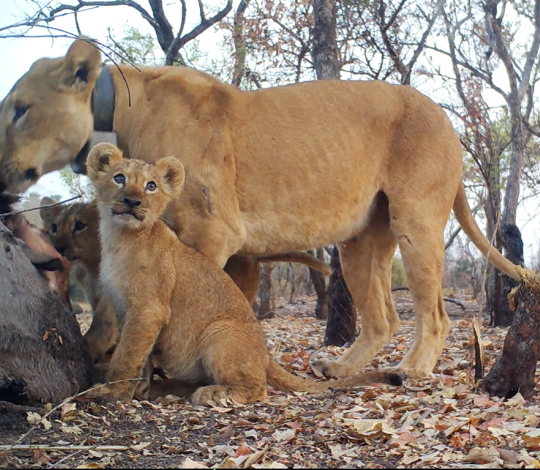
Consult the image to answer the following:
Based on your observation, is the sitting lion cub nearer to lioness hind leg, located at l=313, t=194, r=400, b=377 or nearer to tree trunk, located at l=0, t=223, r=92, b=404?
tree trunk, located at l=0, t=223, r=92, b=404

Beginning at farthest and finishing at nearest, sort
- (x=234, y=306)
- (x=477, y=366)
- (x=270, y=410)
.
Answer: (x=477, y=366), (x=234, y=306), (x=270, y=410)

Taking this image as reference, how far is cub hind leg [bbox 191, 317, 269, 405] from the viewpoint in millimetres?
4266

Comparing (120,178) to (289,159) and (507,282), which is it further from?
(507,282)

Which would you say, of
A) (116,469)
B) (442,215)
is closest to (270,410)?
(116,469)

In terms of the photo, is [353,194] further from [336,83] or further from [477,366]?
[477,366]

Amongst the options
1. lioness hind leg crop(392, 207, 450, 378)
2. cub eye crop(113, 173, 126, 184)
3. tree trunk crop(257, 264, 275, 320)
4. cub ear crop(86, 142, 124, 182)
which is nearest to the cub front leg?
cub eye crop(113, 173, 126, 184)

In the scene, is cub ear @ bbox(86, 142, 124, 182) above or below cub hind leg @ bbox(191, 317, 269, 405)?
above

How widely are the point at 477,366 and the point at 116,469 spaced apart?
2710 millimetres

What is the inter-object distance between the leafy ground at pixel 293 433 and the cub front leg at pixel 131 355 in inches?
4.2

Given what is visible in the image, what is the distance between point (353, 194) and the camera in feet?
19.1

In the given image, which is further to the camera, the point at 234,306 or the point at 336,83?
the point at 336,83

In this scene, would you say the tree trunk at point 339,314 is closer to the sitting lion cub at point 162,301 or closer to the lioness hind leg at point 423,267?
the lioness hind leg at point 423,267

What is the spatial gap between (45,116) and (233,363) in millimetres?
2055

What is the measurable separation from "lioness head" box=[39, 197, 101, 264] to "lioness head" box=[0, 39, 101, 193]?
1.10 ft
